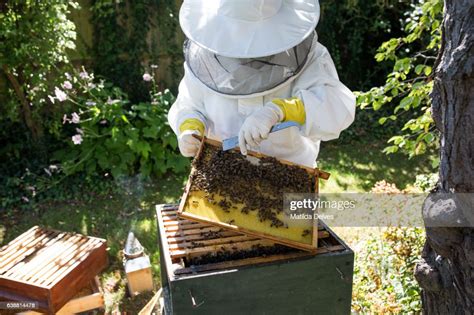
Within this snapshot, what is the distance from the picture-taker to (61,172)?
5.04 m

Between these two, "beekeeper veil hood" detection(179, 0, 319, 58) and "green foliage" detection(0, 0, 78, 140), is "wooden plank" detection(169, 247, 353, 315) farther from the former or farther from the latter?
"green foliage" detection(0, 0, 78, 140)

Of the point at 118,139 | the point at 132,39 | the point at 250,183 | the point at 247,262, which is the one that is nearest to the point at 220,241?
the point at 247,262

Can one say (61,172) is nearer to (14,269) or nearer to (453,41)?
(14,269)

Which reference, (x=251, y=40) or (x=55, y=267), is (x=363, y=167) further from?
(x=251, y=40)

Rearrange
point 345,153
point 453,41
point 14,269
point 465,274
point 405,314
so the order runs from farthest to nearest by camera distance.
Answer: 1. point 345,153
2. point 14,269
3. point 405,314
4. point 465,274
5. point 453,41

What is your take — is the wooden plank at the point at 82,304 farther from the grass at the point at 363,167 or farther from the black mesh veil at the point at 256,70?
the grass at the point at 363,167

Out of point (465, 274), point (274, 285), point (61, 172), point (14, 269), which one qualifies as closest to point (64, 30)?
point (61, 172)

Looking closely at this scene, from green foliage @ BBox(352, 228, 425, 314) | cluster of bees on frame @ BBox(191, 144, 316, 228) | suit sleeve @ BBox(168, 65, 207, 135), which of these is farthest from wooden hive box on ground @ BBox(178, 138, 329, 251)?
green foliage @ BBox(352, 228, 425, 314)

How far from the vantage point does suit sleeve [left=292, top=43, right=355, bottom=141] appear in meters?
1.95

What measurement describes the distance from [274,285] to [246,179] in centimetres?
47

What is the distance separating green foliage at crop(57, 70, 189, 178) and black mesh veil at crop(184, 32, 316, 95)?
2.87m

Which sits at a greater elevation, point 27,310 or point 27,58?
point 27,58

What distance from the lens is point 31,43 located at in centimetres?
439

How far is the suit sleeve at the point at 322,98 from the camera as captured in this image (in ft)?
6.40
